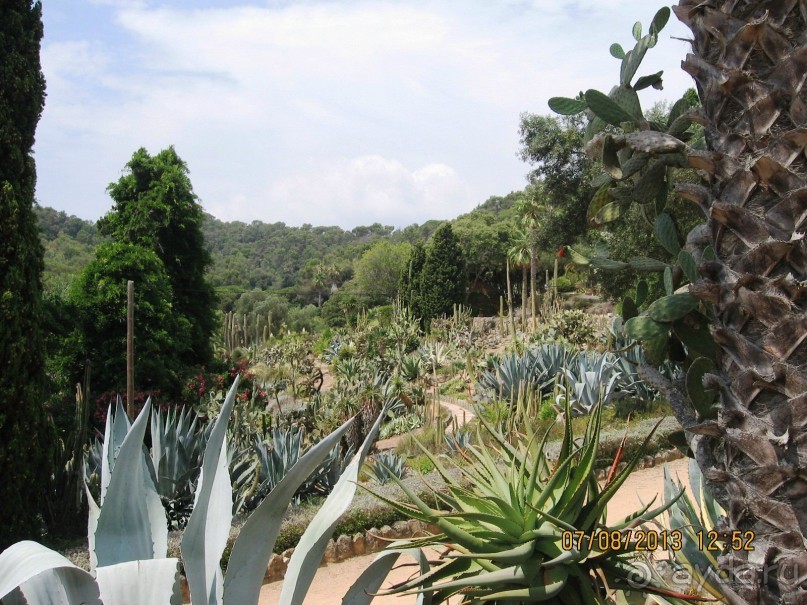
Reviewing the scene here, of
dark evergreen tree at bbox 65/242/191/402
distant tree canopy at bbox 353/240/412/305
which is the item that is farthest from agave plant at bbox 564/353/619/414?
distant tree canopy at bbox 353/240/412/305

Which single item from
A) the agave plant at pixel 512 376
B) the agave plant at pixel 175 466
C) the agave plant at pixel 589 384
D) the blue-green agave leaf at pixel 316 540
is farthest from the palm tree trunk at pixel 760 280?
the agave plant at pixel 512 376

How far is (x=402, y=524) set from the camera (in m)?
5.95

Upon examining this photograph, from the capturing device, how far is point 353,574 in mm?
5395

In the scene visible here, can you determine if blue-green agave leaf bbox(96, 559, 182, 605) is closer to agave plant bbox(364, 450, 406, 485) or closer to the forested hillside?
agave plant bbox(364, 450, 406, 485)

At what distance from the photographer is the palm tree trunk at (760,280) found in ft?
A: 4.90

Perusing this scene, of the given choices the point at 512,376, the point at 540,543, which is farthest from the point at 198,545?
the point at 512,376

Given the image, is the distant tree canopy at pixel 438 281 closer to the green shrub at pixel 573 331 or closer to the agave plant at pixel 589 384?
the green shrub at pixel 573 331

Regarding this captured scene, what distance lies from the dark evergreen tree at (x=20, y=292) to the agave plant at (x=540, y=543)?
14.6ft

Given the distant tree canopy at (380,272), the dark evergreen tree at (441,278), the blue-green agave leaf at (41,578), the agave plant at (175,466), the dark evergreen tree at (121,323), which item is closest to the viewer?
the blue-green agave leaf at (41,578)

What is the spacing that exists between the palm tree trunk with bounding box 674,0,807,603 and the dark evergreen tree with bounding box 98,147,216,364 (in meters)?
10.3

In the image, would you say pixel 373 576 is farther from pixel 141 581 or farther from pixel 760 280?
pixel 760 280

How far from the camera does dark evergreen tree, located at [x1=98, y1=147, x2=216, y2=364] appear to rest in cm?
1120

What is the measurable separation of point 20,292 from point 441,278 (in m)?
27.6

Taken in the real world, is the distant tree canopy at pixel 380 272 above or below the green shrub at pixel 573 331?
above
